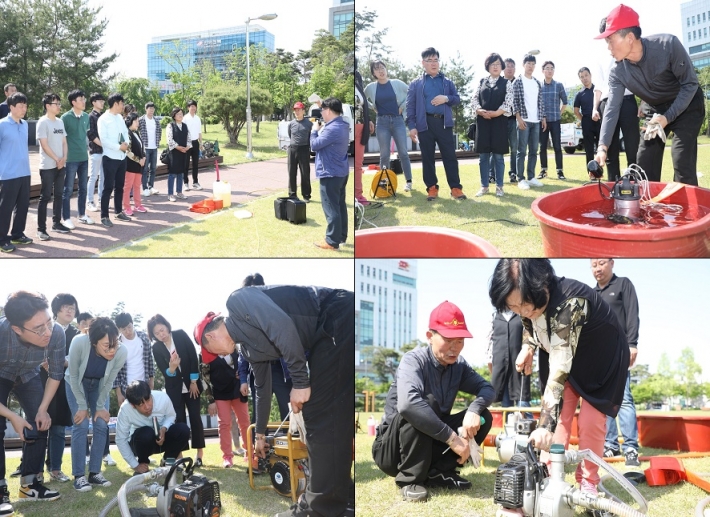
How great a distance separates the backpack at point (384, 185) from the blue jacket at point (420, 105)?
0.39 meters

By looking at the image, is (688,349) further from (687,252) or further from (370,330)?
(370,330)

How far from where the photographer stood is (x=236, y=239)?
14.8ft

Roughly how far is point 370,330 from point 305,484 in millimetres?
1163

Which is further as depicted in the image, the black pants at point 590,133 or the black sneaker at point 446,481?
the black pants at point 590,133

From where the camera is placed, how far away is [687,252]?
111 inches

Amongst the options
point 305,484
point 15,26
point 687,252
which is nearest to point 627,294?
point 687,252

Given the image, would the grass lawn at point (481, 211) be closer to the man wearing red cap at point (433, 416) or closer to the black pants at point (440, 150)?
the black pants at point (440, 150)

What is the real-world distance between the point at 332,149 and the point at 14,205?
2.07m

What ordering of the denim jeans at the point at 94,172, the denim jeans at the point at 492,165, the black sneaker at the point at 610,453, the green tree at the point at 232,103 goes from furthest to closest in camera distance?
the green tree at the point at 232,103 → the denim jeans at the point at 94,172 → the denim jeans at the point at 492,165 → the black sneaker at the point at 610,453

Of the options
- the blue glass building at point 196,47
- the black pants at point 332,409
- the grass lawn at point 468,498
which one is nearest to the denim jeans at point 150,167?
the blue glass building at point 196,47

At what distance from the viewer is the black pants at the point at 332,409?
9.40ft

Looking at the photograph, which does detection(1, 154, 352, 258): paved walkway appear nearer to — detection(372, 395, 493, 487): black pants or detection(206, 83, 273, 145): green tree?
detection(206, 83, 273, 145): green tree

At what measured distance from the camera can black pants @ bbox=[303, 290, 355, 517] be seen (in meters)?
2.87

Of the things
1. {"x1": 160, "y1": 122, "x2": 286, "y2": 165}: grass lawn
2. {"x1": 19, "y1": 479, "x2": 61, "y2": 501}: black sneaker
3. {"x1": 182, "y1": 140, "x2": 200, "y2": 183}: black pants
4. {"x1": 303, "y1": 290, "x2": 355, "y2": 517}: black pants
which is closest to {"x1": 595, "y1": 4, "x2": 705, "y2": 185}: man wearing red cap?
{"x1": 303, "y1": 290, "x2": 355, "y2": 517}: black pants
